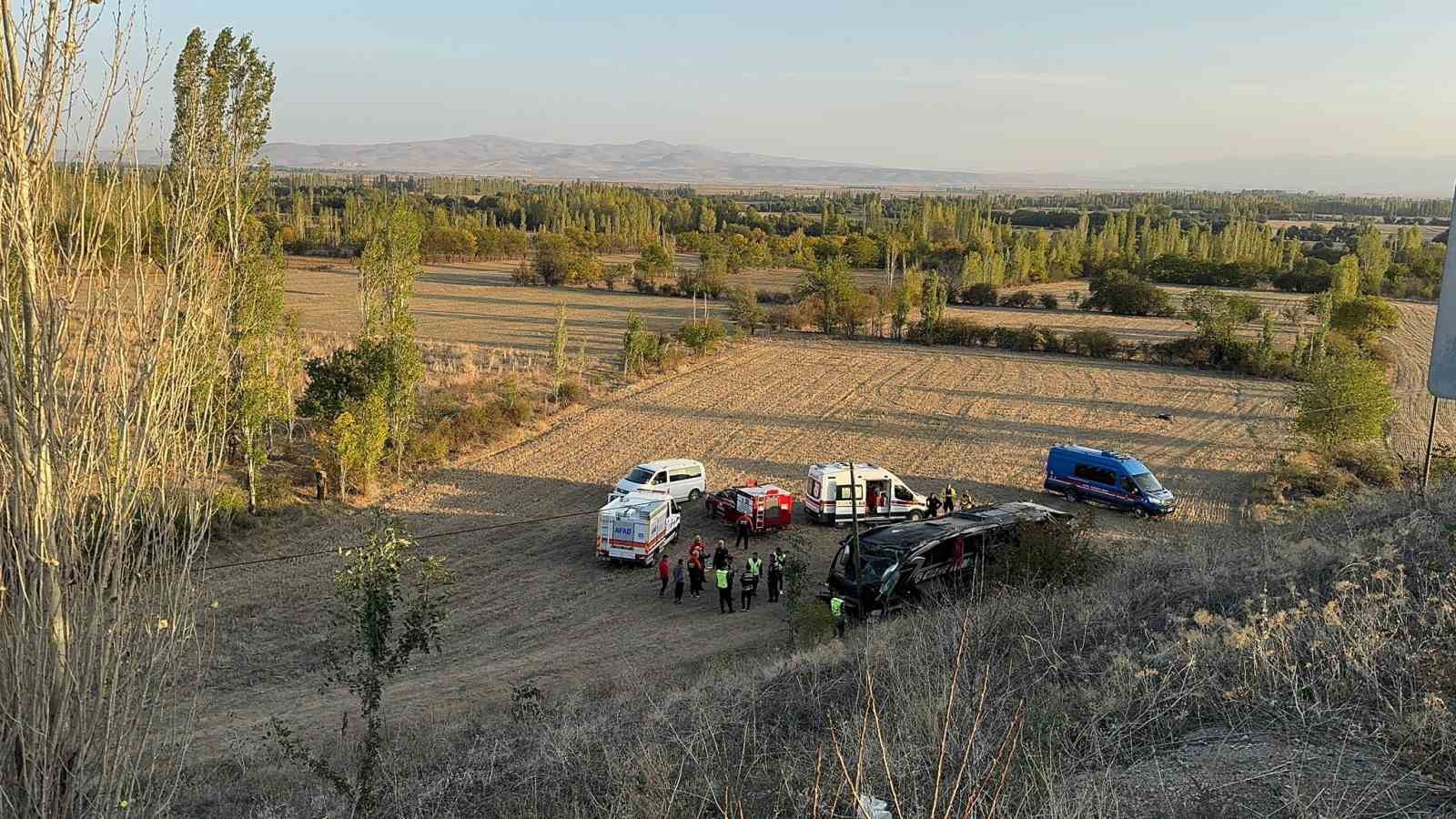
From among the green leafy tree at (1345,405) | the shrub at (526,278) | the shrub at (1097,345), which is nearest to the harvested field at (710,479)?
the shrub at (1097,345)

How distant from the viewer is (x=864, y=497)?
1698 centimetres

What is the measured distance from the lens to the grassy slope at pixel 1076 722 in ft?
13.2

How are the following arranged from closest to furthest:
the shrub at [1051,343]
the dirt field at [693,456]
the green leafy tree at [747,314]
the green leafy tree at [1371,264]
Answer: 1. the dirt field at [693,456]
2. the shrub at [1051,343]
3. the green leafy tree at [747,314]
4. the green leafy tree at [1371,264]

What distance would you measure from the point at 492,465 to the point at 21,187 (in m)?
17.9

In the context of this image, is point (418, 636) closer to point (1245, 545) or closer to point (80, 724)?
point (80, 724)

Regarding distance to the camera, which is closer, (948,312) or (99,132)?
(99,132)

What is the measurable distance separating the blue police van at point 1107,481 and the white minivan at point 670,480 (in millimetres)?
7218

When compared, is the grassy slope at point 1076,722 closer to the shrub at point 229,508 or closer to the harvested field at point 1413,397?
the shrub at point 229,508

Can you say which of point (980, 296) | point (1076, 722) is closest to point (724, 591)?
point (1076, 722)

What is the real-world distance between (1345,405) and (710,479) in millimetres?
14219

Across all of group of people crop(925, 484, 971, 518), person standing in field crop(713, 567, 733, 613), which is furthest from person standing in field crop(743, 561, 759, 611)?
group of people crop(925, 484, 971, 518)

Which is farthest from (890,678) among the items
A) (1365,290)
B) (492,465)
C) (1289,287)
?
(1289,287)

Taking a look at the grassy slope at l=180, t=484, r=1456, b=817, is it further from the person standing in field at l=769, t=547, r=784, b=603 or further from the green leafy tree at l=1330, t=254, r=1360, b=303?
the green leafy tree at l=1330, t=254, r=1360, b=303

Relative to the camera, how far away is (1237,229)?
8375cm
